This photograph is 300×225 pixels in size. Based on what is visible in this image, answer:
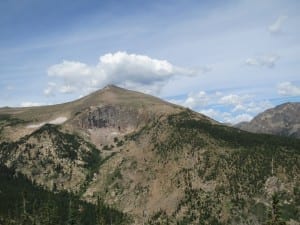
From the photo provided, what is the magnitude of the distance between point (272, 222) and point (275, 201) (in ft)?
14.6

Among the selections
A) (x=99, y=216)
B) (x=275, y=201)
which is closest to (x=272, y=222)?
(x=275, y=201)

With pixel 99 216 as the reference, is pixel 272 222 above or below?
above

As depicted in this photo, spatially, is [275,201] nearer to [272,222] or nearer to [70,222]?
[272,222]

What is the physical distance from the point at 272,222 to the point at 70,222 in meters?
83.1

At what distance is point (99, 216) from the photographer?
152500 millimetres

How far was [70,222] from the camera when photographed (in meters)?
150

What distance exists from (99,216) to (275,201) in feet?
265

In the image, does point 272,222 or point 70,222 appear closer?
point 272,222

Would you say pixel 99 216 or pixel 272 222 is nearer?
pixel 272 222

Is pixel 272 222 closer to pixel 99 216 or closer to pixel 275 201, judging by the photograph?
pixel 275 201

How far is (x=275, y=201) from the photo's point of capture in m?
86.9

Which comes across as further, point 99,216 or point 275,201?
point 99,216

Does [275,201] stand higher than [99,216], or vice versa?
[275,201]

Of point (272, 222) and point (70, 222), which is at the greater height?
point (272, 222)
